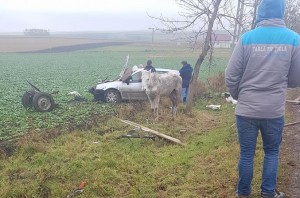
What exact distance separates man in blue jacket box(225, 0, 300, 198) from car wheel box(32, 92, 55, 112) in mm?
10430

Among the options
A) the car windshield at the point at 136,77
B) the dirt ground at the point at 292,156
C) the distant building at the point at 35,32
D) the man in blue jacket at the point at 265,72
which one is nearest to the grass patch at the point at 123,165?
the dirt ground at the point at 292,156

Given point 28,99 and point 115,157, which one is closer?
point 115,157

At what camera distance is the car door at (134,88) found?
16.0m

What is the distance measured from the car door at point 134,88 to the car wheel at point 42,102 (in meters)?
3.57

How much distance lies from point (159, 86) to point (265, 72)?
28.8ft

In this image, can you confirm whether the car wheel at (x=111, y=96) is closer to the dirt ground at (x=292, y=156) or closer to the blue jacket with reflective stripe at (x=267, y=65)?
the dirt ground at (x=292, y=156)

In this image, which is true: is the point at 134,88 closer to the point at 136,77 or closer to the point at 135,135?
the point at 136,77

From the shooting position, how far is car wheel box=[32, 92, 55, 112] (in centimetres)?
1330

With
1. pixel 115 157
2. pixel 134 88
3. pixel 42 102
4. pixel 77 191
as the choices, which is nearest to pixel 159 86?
pixel 134 88

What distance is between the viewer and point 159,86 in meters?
12.8

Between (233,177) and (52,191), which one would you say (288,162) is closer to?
(233,177)

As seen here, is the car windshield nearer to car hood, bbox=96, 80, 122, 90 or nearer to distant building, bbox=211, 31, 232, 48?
car hood, bbox=96, 80, 122, 90

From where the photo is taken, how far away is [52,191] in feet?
19.9

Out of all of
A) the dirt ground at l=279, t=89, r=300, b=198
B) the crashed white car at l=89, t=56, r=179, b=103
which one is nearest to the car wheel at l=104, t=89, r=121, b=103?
the crashed white car at l=89, t=56, r=179, b=103
